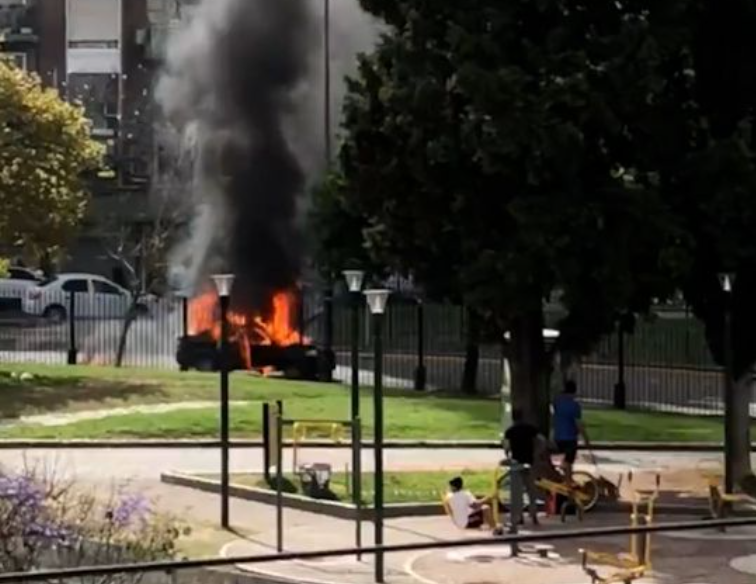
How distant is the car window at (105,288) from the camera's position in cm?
5362

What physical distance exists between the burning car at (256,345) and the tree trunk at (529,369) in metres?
14.1

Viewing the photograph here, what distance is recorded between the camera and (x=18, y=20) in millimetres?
67062

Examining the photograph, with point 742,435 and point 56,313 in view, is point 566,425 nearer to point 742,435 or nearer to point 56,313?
point 742,435

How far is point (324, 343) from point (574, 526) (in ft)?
68.0

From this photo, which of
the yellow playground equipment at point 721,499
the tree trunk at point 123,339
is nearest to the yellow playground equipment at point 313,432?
the yellow playground equipment at point 721,499

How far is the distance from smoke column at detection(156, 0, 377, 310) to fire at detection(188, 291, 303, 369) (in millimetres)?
569

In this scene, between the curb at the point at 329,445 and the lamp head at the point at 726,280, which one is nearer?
the lamp head at the point at 726,280

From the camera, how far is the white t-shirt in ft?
57.9

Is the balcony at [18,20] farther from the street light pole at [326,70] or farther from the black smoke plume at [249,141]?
the street light pole at [326,70]

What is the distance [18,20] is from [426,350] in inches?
1312

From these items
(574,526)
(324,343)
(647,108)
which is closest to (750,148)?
(647,108)

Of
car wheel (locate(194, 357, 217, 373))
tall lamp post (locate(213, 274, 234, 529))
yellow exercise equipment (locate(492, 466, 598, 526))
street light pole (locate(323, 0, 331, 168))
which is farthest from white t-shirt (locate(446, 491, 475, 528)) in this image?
street light pole (locate(323, 0, 331, 168))

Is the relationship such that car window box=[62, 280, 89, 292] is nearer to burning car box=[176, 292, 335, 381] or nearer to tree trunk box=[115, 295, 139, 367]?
tree trunk box=[115, 295, 139, 367]

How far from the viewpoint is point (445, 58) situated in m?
20.9
